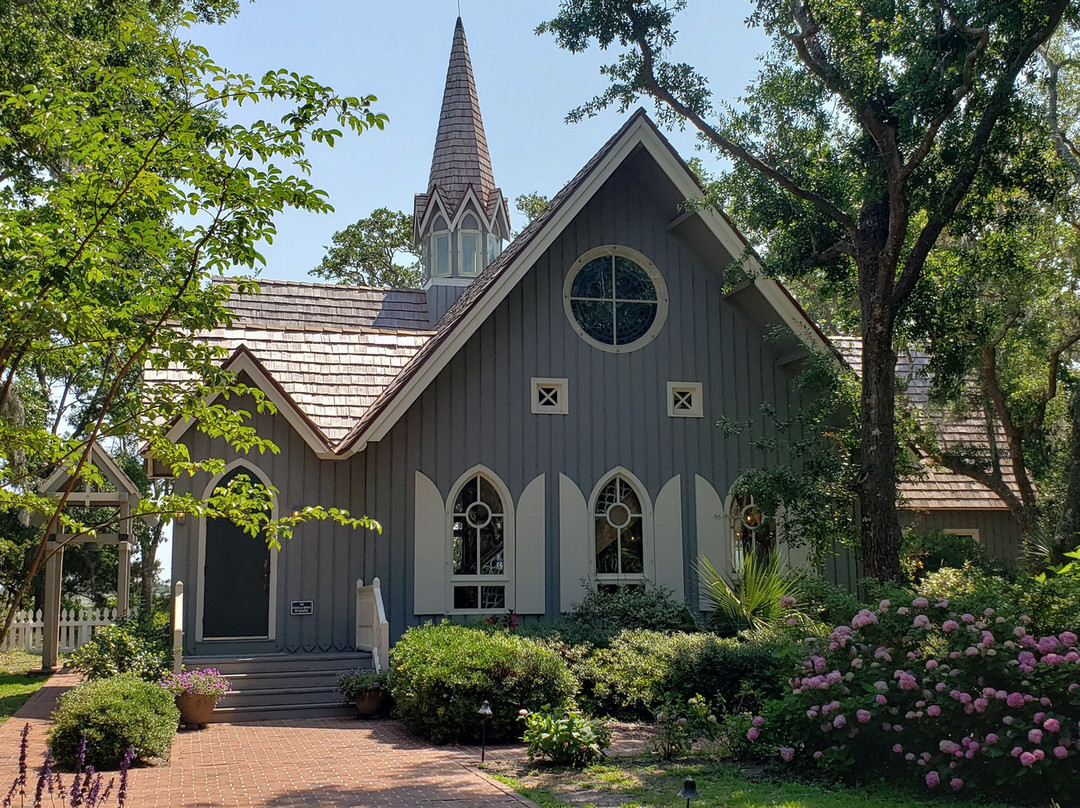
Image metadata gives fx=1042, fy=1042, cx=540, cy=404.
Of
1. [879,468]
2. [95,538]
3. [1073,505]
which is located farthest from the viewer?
[95,538]

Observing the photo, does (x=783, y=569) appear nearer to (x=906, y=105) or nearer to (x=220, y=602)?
(x=906, y=105)

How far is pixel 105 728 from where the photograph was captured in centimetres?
962

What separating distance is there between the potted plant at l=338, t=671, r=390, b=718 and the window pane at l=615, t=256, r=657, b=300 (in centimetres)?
750

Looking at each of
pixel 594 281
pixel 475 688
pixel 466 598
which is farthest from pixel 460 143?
pixel 475 688

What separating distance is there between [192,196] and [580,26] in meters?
10.9

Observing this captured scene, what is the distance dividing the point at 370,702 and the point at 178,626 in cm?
278

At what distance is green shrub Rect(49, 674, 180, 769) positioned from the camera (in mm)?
9594

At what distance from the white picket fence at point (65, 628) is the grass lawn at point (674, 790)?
1644cm

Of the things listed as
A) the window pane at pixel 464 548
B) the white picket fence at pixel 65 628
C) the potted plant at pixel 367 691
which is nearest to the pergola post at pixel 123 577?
the white picket fence at pixel 65 628

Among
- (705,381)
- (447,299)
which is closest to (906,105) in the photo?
(705,381)

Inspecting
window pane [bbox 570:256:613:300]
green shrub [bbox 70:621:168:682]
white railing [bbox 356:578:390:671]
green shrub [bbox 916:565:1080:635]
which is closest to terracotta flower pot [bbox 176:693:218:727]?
green shrub [bbox 70:621:168:682]

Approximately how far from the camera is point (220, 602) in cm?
1520

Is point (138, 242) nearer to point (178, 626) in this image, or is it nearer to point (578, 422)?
point (178, 626)

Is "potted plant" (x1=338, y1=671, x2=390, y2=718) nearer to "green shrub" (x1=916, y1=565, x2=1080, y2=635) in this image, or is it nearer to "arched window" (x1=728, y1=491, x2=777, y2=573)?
"arched window" (x1=728, y1=491, x2=777, y2=573)
